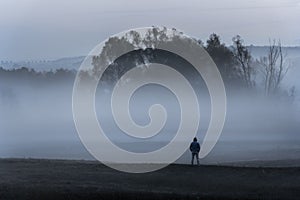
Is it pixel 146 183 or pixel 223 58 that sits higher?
pixel 223 58

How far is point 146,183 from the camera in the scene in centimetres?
2862

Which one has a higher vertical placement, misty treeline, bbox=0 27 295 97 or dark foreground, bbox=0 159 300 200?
misty treeline, bbox=0 27 295 97

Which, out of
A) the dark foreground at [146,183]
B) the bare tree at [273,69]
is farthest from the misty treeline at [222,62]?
the dark foreground at [146,183]

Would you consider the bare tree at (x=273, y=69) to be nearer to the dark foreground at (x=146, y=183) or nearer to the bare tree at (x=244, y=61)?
the bare tree at (x=244, y=61)

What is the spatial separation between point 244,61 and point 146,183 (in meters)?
90.4

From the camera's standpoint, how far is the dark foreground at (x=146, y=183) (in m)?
23.6

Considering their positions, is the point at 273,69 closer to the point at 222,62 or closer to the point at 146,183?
the point at 222,62

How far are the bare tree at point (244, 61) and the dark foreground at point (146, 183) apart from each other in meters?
82.3

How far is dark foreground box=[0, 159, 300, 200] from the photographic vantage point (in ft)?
77.4

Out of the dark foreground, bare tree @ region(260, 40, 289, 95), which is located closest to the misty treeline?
bare tree @ region(260, 40, 289, 95)

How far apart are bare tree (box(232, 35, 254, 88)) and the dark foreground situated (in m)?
82.3

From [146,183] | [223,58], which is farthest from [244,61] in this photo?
[146,183]

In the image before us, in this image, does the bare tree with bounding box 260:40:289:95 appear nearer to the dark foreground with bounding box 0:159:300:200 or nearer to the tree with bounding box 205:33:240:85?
the tree with bounding box 205:33:240:85

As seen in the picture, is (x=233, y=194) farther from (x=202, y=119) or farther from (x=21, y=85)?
(x=21, y=85)
